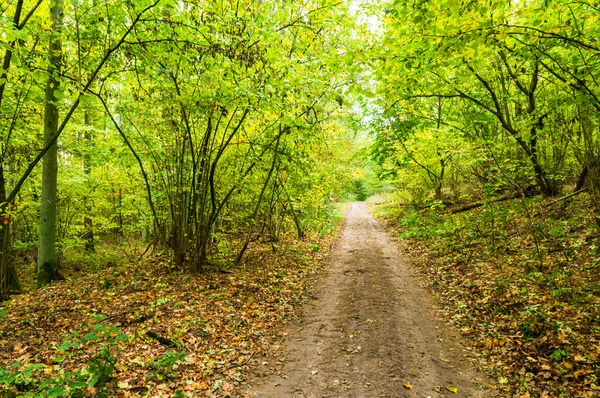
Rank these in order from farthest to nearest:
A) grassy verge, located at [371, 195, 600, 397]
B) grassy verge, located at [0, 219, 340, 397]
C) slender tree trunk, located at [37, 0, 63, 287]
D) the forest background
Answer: slender tree trunk, located at [37, 0, 63, 287], the forest background, grassy verge, located at [371, 195, 600, 397], grassy verge, located at [0, 219, 340, 397]

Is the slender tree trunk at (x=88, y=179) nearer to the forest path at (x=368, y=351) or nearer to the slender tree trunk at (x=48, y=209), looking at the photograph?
the slender tree trunk at (x=48, y=209)

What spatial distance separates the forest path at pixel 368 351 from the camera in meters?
4.51

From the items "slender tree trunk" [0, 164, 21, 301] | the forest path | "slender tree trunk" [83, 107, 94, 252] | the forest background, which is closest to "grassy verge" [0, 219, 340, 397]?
the forest background

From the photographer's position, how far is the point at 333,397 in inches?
171

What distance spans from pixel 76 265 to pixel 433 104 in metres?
17.5

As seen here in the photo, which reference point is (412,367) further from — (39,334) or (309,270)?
(39,334)

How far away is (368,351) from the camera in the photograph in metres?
5.34

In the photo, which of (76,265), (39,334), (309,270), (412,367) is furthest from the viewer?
(76,265)

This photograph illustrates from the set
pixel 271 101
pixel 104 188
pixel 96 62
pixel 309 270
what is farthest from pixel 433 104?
pixel 104 188

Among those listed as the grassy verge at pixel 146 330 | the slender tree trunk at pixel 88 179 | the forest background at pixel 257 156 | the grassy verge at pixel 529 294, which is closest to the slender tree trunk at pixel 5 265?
the forest background at pixel 257 156

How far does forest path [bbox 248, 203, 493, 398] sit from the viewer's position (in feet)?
14.8

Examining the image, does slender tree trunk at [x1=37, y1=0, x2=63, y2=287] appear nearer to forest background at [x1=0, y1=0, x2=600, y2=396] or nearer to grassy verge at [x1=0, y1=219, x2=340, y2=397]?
forest background at [x1=0, y1=0, x2=600, y2=396]

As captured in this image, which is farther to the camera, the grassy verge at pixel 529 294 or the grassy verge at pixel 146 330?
the grassy verge at pixel 529 294

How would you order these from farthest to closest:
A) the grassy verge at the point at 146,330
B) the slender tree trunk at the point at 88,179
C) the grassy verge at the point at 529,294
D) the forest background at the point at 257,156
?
the slender tree trunk at the point at 88,179
the forest background at the point at 257,156
the grassy verge at the point at 529,294
the grassy verge at the point at 146,330
